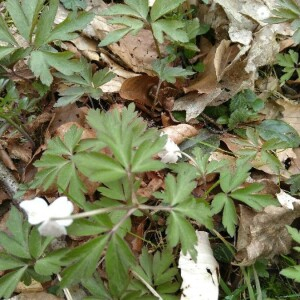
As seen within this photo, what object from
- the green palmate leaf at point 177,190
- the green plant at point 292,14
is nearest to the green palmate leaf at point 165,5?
the green plant at point 292,14

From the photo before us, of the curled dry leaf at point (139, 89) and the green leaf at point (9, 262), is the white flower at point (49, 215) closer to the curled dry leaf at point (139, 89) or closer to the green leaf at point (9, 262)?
the green leaf at point (9, 262)

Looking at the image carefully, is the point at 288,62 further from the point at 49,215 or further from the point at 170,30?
the point at 49,215

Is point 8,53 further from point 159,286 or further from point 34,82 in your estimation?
point 159,286

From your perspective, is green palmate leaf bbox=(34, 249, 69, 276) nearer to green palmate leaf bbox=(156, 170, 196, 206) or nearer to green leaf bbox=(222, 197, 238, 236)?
green palmate leaf bbox=(156, 170, 196, 206)

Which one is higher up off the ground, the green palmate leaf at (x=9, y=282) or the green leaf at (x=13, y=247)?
the green leaf at (x=13, y=247)

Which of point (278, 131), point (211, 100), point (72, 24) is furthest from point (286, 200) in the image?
point (72, 24)

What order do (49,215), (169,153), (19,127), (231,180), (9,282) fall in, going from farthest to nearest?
(19,127) < (169,153) < (231,180) < (9,282) < (49,215)
